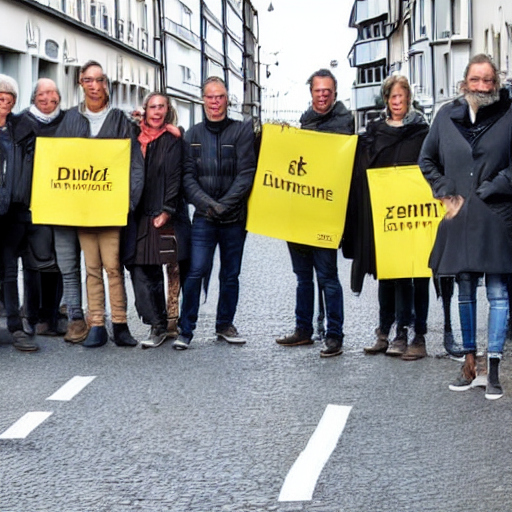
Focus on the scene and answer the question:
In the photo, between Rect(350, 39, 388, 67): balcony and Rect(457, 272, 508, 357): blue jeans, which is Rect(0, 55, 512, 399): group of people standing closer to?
Rect(457, 272, 508, 357): blue jeans

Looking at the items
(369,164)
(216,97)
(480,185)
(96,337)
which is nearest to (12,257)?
(96,337)

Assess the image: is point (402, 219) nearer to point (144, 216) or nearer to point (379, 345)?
point (379, 345)

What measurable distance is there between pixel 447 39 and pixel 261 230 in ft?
170

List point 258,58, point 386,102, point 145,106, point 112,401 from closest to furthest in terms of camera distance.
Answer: point 112,401 → point 386,102 → point 145,106 → point 258,58

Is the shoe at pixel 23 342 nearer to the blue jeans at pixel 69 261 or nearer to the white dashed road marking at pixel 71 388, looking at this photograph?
the blue jeans at pixel 69 261

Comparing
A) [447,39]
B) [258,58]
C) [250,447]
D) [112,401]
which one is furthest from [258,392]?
[258,58]

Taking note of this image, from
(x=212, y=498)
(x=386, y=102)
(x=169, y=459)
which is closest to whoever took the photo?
(x=212, y=498)

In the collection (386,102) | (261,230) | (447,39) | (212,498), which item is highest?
(447,39)

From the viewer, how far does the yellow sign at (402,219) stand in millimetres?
10133

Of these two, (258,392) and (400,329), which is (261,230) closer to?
(400,329)

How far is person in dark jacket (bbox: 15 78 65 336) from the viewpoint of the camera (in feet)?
35.0

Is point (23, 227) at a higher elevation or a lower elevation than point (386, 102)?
lower

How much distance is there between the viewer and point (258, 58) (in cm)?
19725

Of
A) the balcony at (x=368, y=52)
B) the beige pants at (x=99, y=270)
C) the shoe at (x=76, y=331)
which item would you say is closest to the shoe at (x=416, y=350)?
the beige pants at (x=99, y=270)
